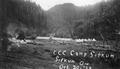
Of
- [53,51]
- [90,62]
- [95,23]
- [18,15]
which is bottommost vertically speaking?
[90,62]

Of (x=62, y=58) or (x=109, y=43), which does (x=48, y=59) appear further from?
(x=109, y=43)

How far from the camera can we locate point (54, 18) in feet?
9.05

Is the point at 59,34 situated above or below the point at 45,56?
above

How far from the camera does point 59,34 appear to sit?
2729 mm

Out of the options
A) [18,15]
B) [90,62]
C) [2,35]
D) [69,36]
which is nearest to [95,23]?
[69,36]

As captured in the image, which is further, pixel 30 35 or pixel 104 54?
pixel 30 35

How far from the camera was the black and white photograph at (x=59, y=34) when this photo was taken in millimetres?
2496

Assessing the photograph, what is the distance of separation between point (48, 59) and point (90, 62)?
0.83m

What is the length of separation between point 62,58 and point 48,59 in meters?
0.30

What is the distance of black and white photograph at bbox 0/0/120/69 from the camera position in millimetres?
2496

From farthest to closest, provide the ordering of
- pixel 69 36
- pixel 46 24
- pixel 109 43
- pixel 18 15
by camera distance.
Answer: pixel 18 15
pixel 46 24
pixel 69 36
pixel 109 43

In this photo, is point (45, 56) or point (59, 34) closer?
point (59, 34)

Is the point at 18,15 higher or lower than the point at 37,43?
higher

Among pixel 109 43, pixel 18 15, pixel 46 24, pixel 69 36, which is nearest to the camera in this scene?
pixel 109 43
